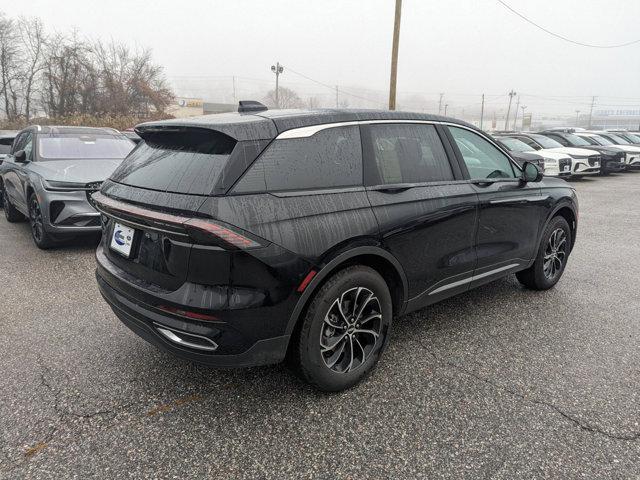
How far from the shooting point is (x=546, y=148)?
14.9 meters

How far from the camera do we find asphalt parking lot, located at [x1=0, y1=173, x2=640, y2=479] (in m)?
2.11

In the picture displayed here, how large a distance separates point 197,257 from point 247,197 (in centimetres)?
38

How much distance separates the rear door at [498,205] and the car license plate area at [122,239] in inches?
93.6

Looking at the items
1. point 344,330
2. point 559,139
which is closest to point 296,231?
point 344,330

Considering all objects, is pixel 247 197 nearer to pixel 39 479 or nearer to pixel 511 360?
pixel 39 479

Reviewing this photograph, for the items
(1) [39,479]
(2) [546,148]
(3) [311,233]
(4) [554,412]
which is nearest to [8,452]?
(1) [39,479]

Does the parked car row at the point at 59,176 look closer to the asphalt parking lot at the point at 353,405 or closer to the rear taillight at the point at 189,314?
the asphalt parking lot at the point at 353,405

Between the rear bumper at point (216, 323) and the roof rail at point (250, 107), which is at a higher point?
the roof rail at point (250, 107)

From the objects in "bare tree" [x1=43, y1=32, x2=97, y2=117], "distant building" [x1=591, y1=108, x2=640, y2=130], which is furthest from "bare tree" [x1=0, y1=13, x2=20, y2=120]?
"distant building" [x1=591, y1=108, x2=640, y2=130]

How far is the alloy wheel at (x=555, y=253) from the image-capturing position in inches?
169

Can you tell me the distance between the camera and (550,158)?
13.4 meters

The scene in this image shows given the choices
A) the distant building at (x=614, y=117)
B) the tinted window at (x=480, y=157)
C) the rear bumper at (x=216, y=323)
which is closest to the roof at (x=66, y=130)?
the rear bumper at (x=216, y=323)

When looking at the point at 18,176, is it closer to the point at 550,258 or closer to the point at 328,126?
the point at 328,126

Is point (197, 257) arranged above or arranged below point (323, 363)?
above
